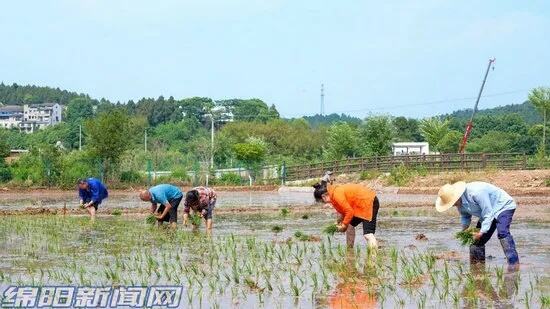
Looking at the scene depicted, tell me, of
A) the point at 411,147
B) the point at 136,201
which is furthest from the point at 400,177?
the point at 411,147

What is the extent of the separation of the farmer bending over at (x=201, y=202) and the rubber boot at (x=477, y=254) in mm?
7111

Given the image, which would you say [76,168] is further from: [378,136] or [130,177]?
[378,136]

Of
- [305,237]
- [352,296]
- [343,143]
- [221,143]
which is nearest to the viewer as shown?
[352,296]

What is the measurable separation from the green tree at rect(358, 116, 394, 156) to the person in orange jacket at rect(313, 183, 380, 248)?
55977 millimetres

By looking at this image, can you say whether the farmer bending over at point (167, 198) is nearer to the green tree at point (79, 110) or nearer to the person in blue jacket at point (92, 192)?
the person in blue jacket at point (92, 192)

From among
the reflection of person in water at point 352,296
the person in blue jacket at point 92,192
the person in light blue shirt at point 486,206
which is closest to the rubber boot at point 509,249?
the person in light blue shirt at point 486,206

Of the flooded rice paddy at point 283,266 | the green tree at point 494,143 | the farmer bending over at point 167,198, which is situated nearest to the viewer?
the flooded rice paddy at point 283,266

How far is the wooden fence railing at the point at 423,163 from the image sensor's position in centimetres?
5178

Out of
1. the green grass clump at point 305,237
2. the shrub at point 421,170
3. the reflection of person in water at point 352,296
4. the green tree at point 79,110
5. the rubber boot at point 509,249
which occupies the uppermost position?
the green tree at point 79,110

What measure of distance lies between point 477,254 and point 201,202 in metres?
7.51

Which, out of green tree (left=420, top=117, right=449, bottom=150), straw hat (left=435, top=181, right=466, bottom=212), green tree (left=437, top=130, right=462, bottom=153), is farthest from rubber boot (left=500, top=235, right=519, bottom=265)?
green tree (left=420, top=117, right=449, bottom=150)

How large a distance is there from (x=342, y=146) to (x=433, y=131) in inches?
445

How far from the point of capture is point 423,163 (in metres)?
52.2

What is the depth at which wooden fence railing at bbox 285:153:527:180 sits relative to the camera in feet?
170
